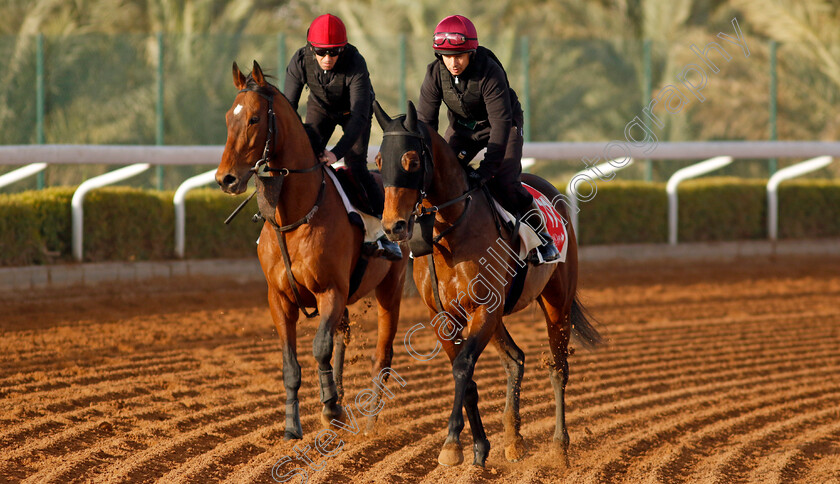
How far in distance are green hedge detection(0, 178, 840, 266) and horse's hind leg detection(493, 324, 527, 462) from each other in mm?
5868

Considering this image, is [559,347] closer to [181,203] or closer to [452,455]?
[452,455]

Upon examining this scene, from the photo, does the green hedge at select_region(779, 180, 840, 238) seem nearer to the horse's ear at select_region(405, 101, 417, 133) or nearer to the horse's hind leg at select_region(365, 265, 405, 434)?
the horse's hind leg at select_region(365, 265, 405, 434)

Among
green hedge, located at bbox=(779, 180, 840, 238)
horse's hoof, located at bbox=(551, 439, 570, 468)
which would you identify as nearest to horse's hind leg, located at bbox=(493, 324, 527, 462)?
horse's hoof, located at bbox=(551, 439, 570, 468)

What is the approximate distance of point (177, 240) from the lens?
10539mm

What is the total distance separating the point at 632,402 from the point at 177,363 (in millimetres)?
3438

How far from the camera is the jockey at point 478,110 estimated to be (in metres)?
4.80

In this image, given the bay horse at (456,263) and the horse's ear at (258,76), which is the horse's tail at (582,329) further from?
the horse's ear at (258,76)

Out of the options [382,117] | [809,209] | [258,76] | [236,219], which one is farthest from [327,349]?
[809,209]

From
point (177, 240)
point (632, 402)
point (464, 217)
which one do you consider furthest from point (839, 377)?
point (177, 240)

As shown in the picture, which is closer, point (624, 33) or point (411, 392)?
point (411, 392)

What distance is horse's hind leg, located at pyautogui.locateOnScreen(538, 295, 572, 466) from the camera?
5.43 metres

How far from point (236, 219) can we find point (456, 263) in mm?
6857

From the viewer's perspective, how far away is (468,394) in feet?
15.6

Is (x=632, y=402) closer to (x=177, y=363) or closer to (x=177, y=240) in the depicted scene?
(x=177, y=363)
